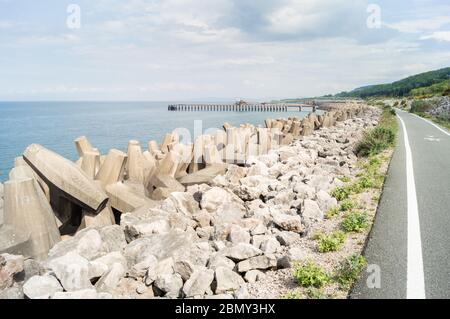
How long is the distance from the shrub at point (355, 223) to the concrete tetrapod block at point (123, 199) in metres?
4.25

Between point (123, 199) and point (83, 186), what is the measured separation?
3.44ft

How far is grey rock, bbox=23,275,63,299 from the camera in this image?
15.0 feet

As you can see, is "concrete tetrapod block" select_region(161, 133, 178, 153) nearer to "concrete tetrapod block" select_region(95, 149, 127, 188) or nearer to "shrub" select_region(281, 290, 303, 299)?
"concrete tetrapod block" select_region(95, 149, 127, 188)

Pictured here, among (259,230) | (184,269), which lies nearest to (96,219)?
(259,230)

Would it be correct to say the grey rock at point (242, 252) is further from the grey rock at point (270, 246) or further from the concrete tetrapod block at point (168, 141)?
the concrete tetrapod block at point (168, 141)

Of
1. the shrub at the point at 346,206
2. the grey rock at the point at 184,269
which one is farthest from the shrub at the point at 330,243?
the grey rock at the point at 184,269

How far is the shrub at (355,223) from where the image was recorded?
237 inches

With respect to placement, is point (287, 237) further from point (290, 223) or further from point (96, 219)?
point (96, 219)

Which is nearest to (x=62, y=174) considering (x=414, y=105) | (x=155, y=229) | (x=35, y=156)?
(x=35, y=156)

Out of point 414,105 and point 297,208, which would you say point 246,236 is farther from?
point 414,105

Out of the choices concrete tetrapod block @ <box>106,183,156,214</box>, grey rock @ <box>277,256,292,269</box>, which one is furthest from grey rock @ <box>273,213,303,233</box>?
concrete tetrapod block @ <box>106,183,156,214</box>

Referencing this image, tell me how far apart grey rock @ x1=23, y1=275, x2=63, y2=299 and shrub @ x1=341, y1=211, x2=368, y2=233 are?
12.9ft

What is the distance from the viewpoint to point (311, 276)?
445 cm
